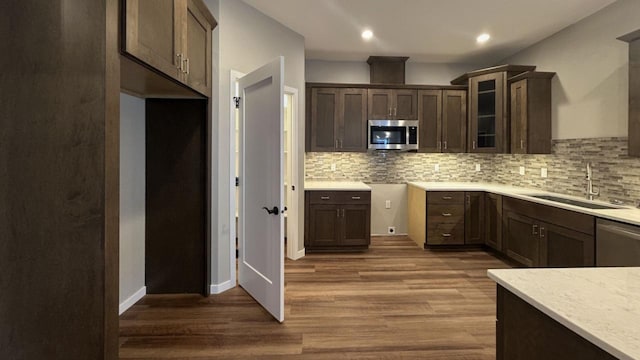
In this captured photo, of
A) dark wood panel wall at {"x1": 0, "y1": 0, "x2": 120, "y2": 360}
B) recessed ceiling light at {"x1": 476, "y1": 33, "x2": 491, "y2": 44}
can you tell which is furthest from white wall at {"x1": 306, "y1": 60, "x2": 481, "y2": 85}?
dark wood panel wall at {"x1": 0, "y1": 0, "x2": 120, "y2": 360}

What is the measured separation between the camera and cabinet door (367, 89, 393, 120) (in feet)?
17.0

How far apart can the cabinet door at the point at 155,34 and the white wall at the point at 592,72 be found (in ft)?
12.8

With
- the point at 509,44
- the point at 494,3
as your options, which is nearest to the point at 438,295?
the point at 494,3

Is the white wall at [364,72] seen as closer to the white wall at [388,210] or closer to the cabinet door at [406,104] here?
the cabinet door at [406,104]

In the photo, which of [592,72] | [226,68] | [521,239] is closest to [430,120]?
[592,72]

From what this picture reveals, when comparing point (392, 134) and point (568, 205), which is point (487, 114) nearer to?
point (392, 134)

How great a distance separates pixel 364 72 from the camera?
5516mm

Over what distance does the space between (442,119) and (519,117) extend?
1.08m

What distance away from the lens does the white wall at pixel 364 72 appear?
5473mm

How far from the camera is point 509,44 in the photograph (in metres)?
4.71

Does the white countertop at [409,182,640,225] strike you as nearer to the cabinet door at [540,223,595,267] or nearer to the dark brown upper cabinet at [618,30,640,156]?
the cabinet door at [540,223,595,267]

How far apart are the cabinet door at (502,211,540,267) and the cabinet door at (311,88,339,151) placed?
245 cm

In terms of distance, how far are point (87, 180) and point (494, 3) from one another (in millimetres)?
3731

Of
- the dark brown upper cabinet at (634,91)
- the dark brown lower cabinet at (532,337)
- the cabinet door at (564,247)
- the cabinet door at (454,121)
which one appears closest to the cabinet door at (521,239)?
the cabinet door at (564,247)
